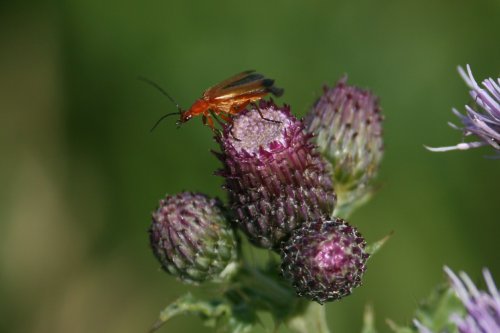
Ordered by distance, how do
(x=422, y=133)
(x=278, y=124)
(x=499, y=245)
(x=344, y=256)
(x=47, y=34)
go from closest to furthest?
(x=344, y=256) < (x=278, y=124) < (x=499, y=245) < (x=422, y=133) < (x=47, y=34)

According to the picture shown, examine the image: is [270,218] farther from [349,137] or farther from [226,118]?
[349,137]

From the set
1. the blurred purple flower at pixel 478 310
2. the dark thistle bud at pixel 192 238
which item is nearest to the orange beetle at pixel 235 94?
the dark thistle bud at pixel 192 238

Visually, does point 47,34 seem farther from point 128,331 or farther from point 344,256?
point 344,256

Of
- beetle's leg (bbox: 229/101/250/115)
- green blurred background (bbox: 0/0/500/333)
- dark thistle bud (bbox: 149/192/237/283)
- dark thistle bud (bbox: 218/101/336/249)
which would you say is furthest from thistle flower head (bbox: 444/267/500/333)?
green blurred background (bbox: 0/0/500/333)

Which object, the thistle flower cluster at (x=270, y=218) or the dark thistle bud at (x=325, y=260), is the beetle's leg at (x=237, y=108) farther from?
the dark thistle bud at (x=325, y=260)

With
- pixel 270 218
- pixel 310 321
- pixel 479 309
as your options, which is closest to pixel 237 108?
pixel 270 218

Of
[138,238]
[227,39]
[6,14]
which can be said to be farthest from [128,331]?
[6,14]
